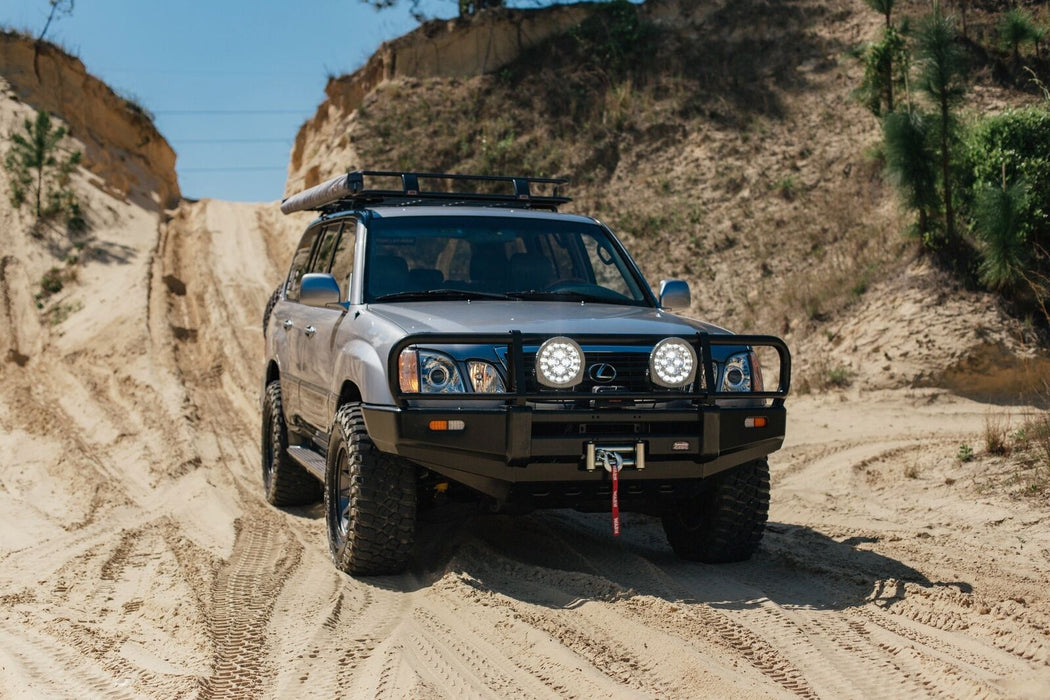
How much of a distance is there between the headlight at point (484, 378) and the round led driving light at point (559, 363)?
20cm

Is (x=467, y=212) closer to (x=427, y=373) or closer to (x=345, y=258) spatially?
(x=345, y=258)

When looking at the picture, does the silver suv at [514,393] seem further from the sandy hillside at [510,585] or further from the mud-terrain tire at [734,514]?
the sandy hillside at [510,585]

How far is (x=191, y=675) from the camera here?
14.3 ft

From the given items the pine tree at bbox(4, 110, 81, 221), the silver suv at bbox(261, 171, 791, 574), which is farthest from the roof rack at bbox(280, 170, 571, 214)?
the pine tree at bbox(4, 110, 81, 221)

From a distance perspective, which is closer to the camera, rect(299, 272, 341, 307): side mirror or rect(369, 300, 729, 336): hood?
rect(369, 300, 729, 336): hood

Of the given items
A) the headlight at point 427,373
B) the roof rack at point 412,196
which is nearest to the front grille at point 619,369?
the headlight at point 427,373

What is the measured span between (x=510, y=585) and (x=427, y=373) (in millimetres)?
1137

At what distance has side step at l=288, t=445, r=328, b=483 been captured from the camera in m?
6.91

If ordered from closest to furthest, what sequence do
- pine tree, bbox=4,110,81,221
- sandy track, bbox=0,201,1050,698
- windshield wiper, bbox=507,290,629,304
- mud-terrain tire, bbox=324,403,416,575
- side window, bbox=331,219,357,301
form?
sandy track, bbox=0,201,1050,698, mud-terrain tire, bbox=324,403,416,575, windshield wiper, bbox=507,290,629,304, side window, bbox=331,219,357,301, pine tree, bbox=4,110,81,221

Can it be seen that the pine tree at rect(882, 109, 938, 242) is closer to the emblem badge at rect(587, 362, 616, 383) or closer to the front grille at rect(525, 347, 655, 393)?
the front grille at rect(525, 347, 655, 393)

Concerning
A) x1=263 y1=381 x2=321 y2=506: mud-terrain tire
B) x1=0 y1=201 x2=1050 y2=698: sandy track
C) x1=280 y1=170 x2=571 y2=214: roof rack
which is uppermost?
x1=280 y1=170 x2=571 y2=214: roof rack

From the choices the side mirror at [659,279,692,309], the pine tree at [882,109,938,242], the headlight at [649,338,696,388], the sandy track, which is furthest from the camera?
the pine tree at [882,109,938,242]

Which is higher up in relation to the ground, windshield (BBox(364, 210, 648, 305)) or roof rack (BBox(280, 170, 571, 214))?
roof rack (BBox(280, 170, 571, 214))

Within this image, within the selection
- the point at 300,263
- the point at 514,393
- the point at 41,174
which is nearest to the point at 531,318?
the point at 514,393
